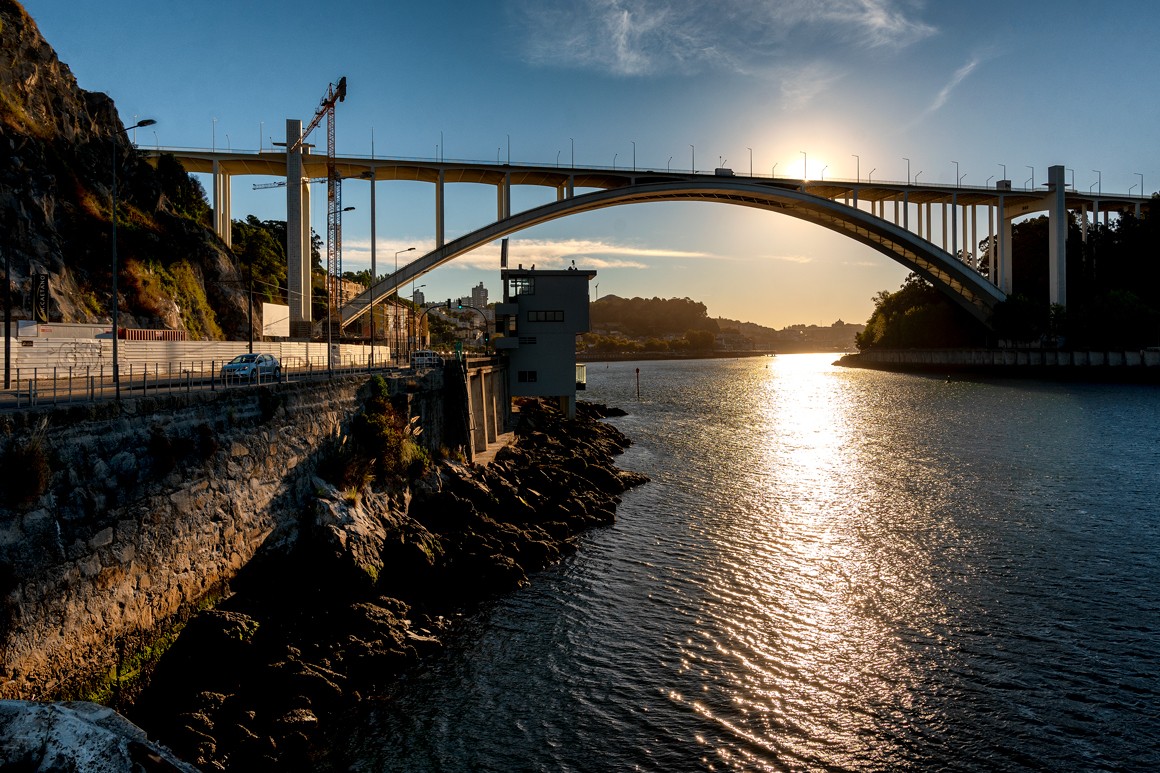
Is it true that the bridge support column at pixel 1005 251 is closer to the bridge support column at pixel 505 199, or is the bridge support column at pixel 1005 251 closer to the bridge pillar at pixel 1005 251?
the bridge pillar at pixel 1005 251

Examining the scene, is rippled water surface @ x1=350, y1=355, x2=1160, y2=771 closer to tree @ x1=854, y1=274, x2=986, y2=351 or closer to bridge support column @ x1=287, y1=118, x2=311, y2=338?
bridge support column @ x1=287, y1=118, x2=311, y2=338

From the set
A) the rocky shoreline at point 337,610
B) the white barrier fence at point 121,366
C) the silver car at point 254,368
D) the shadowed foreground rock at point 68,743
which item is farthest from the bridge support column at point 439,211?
the shadowed foreground rock at point 68,743

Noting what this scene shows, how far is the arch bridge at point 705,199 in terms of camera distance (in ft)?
202

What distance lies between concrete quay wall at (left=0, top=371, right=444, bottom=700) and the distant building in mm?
28658

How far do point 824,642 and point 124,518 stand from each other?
50.2 feet

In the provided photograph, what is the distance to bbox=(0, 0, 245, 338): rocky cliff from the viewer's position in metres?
40.1

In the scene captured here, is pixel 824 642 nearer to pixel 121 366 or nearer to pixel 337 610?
pixel 337 610

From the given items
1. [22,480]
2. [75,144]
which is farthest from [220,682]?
[75,144]

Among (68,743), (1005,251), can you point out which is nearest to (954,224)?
(1005,251)

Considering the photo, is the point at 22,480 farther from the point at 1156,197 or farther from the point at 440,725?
the point at 1156,197

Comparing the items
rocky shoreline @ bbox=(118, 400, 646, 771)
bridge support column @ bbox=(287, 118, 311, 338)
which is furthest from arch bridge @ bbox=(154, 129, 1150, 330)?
rocky shoreline @ bbox=(118, 400, 646, 771)

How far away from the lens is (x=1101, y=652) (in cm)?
1541

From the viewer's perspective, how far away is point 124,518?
41.2 feet

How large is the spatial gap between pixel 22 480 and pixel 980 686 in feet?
59.2
